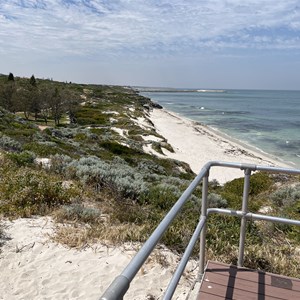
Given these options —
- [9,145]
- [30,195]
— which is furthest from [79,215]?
[9,145]

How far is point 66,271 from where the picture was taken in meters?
4.25

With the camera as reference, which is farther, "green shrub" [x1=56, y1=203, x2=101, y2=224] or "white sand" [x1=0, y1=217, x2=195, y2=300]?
"green shrub" [x1=56, y1=203, x2=101, y2=224]

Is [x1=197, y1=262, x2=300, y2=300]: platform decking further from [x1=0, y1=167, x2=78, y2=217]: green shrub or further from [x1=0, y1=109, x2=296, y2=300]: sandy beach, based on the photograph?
[x1=0, y1=167, x2=78, y2=217]: green shrub

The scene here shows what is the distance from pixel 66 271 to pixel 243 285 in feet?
7.07

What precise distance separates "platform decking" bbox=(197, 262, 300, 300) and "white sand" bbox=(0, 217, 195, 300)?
→ 0.56m

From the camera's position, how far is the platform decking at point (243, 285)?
306 cm

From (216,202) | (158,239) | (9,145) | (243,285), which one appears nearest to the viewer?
(158,239)

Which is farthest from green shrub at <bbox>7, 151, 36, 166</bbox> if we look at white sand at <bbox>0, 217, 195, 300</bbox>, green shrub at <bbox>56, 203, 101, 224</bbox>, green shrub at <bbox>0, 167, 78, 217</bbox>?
white sand at <bbox>0, 217, 195, 300</bbox>

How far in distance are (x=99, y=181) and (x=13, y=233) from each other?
10.4 ft

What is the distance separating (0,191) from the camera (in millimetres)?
6379

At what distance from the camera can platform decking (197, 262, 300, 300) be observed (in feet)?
10.1

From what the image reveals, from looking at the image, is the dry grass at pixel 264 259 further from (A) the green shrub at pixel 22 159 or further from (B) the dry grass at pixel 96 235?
(A) the green shrub at pixel 22 159

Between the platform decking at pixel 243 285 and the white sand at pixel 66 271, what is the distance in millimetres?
556

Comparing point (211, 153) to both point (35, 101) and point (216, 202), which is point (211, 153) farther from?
point (35, 101)
